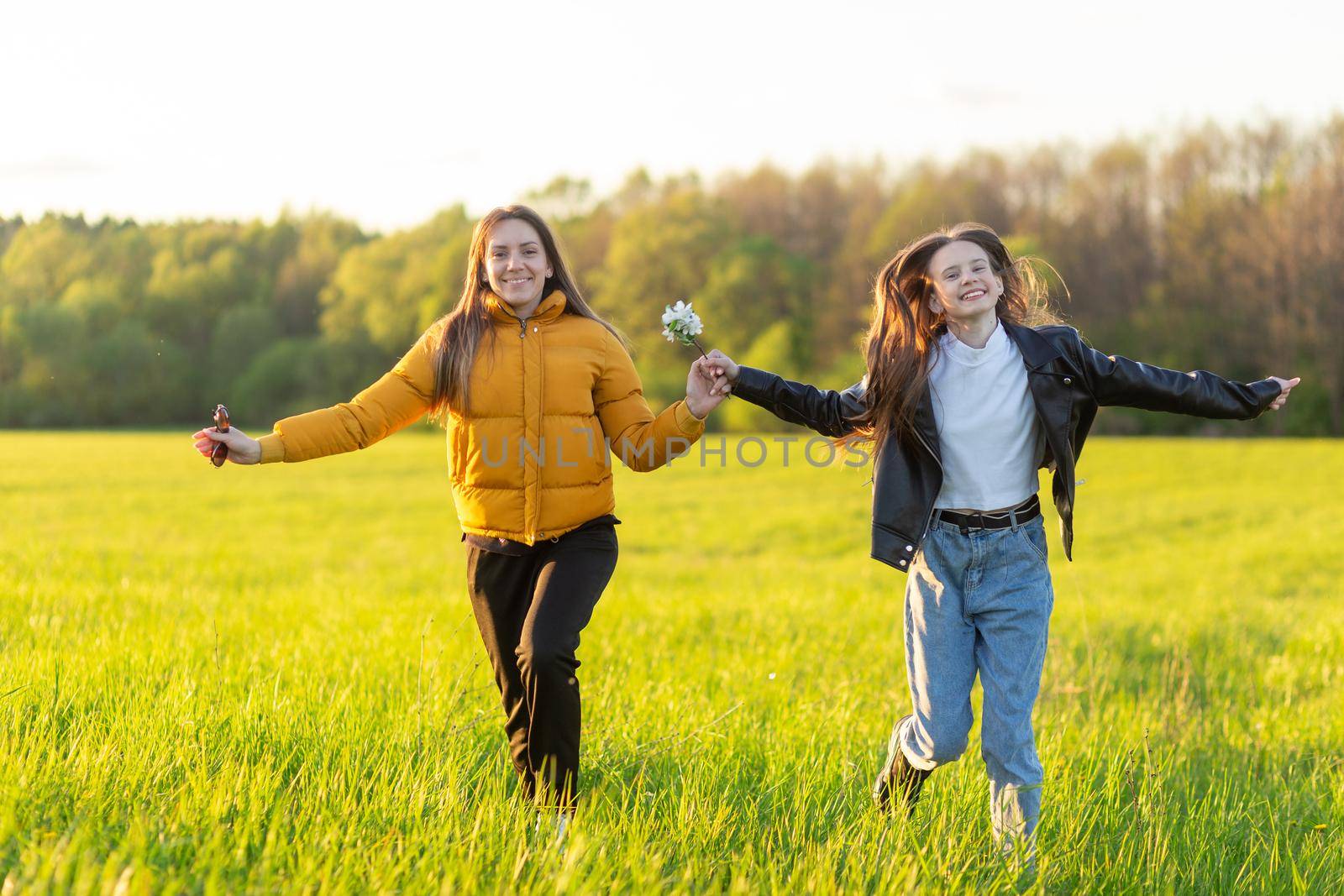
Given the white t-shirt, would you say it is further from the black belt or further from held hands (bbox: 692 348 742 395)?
held hands (bbox: 692 348 742 395)

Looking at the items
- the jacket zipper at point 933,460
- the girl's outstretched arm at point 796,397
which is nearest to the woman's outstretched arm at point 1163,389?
the jacket zipper at point 933,460

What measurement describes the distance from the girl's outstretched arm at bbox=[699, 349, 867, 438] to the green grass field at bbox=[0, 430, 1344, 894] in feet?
3.73

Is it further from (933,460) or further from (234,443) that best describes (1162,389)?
(234,443)

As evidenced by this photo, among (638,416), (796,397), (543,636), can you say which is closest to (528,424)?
(638,416)

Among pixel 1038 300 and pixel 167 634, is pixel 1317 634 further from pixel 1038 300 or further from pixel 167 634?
pixel 167 634

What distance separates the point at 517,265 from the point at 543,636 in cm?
137

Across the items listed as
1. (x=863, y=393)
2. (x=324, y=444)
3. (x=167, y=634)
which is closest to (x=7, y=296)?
(x=167, y=634)

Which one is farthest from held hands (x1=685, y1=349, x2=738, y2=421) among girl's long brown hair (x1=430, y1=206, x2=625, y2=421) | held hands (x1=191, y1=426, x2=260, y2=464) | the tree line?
the tree line

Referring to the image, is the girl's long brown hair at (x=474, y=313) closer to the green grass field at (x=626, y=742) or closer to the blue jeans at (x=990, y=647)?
the green grass field at (x=626, y=742)

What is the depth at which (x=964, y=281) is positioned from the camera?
371cm

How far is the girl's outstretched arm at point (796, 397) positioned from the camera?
3826 mm

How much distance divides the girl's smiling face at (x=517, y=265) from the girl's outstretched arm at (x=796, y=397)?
693 millimetres

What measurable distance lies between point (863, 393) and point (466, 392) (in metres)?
1.43

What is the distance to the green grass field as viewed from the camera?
277 cm
